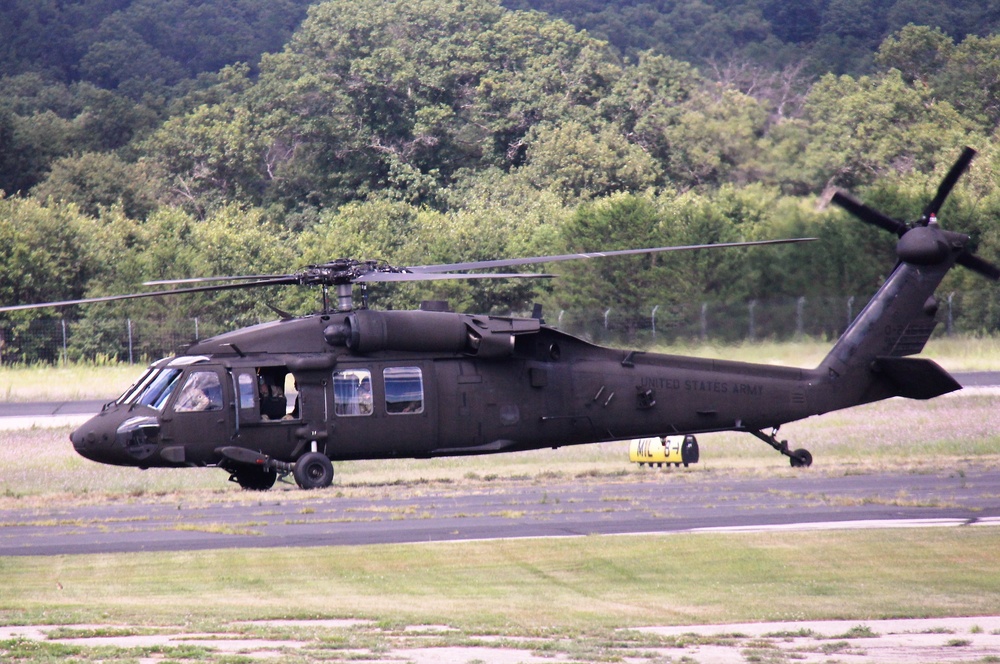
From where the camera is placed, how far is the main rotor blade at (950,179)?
2181cm

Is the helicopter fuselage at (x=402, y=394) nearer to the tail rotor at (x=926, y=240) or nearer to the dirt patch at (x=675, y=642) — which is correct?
the tail rotor at (x=926, y=240)

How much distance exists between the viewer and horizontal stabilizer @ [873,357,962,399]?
75.2 feet

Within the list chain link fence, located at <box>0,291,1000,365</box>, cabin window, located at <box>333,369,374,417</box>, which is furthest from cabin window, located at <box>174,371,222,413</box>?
chain link fence, located at <box>0,291,1000,365</box>

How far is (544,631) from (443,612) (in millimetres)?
1458

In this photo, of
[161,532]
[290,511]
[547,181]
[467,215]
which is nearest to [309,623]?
[161,532]

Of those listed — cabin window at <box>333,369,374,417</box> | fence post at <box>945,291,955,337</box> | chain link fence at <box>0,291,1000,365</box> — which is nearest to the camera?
cabin window at <box>333,369,374,417</box>

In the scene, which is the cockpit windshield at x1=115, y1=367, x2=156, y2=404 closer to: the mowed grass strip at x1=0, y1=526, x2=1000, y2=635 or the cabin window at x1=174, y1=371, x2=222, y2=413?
the cabin window at x1=174, y1=371, x2=222, y2=413

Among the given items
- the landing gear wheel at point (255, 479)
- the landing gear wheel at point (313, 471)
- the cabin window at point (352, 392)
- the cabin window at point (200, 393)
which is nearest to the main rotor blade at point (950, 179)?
the cabin window at point (352, 392)

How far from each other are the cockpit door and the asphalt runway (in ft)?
3.68

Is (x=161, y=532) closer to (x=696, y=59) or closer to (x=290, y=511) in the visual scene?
(x=290, y=511)

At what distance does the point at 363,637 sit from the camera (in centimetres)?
1182

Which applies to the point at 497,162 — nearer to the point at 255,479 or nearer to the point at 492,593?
the point at 255,479

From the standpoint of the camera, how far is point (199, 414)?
20.6 metres

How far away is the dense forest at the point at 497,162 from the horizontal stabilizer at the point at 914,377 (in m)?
8.20
